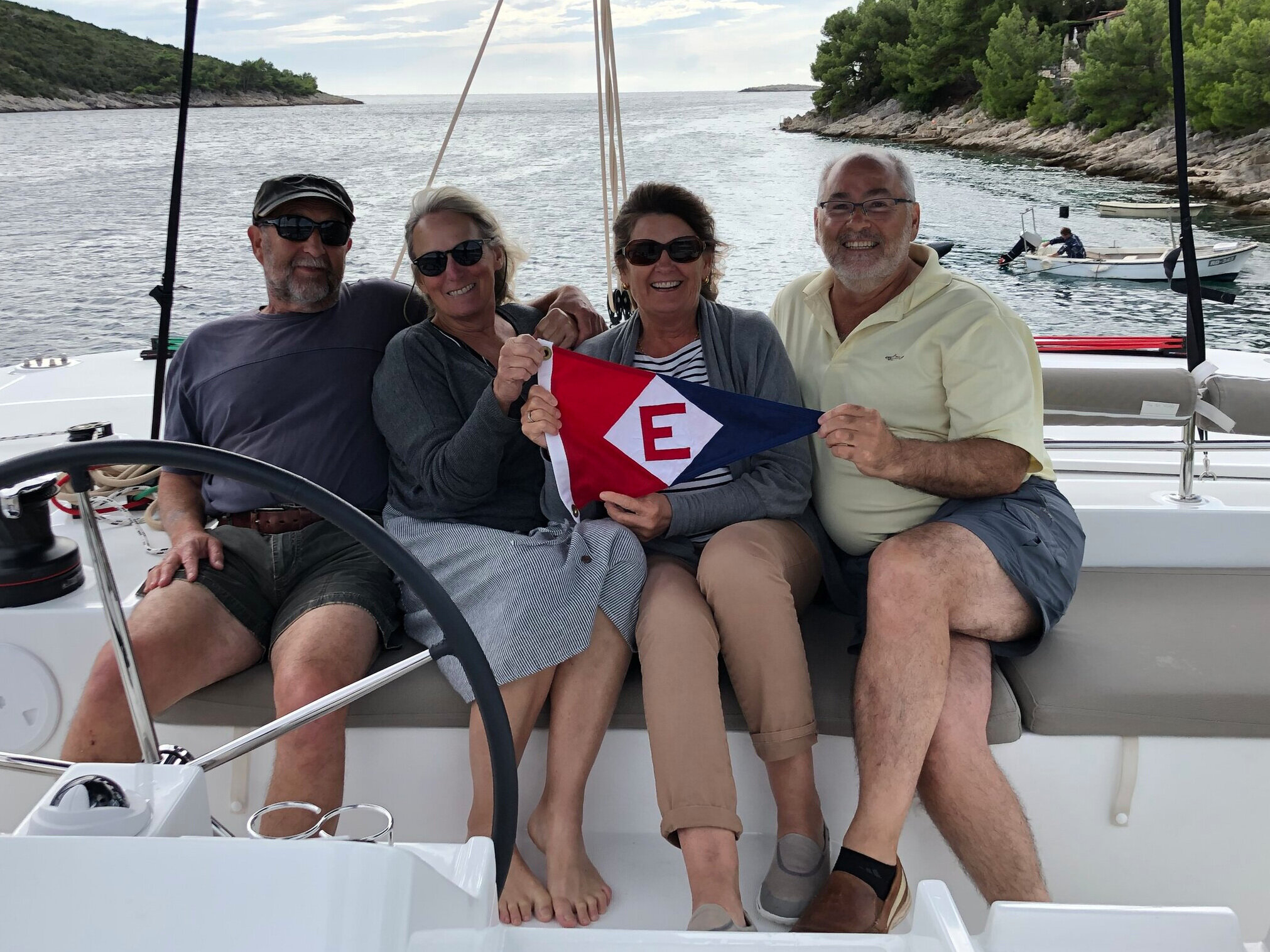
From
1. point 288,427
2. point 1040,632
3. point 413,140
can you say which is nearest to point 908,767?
point 1040,632

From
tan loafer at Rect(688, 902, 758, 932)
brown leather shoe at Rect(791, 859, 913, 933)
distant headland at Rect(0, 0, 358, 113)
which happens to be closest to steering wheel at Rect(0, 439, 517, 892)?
tan loafer at Rect(688, 902, 758, 932)

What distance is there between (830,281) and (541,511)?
2.32 feet

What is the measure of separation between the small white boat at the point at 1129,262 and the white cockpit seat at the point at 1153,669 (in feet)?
56.0

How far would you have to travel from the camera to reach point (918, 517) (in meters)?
1.78

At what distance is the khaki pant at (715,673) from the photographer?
1.45 meters

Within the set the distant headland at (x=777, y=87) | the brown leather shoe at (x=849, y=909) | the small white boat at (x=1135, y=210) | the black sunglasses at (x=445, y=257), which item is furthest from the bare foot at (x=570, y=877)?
Answer: the small white boat at (x=1135, y=210)

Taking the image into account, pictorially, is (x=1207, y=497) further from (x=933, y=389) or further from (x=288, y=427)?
(x=288, y=427)

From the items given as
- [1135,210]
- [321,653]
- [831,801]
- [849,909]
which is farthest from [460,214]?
[1135,210]

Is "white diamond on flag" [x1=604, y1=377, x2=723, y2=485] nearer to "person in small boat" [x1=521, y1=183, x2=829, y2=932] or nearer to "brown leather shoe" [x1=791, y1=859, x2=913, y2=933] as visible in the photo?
"person in small boat" [x1=521, y1=183, x2=829, y2=932]

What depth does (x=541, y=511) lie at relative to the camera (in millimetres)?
1935

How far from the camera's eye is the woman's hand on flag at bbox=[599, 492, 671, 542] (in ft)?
5.69

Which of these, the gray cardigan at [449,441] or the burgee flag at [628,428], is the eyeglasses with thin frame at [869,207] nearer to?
the burgee flag at [628,428]

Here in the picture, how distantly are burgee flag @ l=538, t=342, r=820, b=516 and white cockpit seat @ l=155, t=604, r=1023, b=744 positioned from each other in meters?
0.34

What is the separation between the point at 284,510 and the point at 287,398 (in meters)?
0.25
